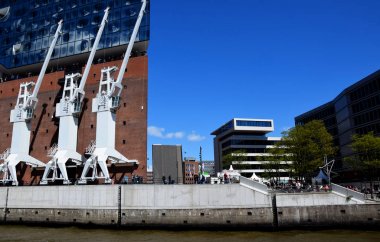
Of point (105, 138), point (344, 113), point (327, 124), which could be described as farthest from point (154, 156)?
point (327, 124)

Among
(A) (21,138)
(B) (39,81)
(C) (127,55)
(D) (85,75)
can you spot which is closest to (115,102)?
(C) (127,55)

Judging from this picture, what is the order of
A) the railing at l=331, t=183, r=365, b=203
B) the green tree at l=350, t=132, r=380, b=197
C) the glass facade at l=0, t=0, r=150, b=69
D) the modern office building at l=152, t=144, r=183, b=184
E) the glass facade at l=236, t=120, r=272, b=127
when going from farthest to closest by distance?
1. the glass facade at l=236, t=120, r=272, b=127
2. the glass facade at l=0, t=0, r=150, b=69
3. the green tree at l=350, t=132, r=380, b=197
4. the modern office building at l=152, t=144, r=183, b=184
5. the railing at l=331, t=183, r=365, b=203

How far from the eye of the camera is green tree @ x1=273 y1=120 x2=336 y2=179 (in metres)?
50.1

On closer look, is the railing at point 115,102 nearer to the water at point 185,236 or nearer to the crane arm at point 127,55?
the crane arm at point 127,55

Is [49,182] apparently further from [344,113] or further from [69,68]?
[344,113]

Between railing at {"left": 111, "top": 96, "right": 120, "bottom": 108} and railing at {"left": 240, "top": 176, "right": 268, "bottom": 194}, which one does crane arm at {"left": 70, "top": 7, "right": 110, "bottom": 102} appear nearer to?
railing at {"left": 111, "top": 96, "right": 120, "bottom": 108}

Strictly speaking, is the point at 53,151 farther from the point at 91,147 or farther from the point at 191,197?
the point at 191,197

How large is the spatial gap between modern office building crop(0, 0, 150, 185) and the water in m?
13.0

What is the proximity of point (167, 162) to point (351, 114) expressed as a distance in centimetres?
5207

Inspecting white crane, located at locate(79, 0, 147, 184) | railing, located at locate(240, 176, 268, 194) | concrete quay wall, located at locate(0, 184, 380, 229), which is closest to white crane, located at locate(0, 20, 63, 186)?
white crane, located at locate(79, 0, 147, 184)

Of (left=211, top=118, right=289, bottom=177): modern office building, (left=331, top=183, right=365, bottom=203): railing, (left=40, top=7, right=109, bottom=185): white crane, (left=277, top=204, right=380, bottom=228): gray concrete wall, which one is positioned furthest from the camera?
(left=211, top=118, right=289, bottom=177): modern office building

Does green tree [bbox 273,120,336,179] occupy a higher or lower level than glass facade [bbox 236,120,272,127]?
lower

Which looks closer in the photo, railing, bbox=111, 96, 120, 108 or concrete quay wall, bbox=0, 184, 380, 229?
concrete quay wall, bbox=0, 184, 380, 229

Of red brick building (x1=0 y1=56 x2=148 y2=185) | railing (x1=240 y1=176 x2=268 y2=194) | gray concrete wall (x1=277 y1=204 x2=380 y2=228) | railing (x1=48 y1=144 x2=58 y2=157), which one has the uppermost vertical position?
red brick building (x1=0 y1=56 x2=148 y2=185)
